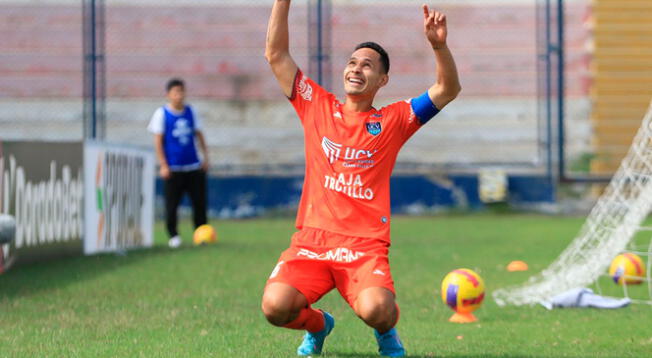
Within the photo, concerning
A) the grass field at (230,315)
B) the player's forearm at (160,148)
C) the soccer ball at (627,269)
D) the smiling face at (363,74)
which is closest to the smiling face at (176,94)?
the player's forearm at (160,148)

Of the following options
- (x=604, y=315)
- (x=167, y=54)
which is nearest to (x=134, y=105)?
(x=167, y=54)

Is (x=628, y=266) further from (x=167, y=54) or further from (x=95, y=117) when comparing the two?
(x=167, y=54)

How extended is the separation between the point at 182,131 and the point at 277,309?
846cm

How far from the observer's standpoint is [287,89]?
17.2ft

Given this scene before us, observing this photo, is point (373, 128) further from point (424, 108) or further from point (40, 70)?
point (40, 70)

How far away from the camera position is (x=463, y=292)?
21.1ft

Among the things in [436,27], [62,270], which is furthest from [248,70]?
[436,27]

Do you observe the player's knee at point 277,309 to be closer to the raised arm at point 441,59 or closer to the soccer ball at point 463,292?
the raised arm at point 441,59

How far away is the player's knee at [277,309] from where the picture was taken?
4.72 metres

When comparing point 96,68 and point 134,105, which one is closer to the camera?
point 96,68

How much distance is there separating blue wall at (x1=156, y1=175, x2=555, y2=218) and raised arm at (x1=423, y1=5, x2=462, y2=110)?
1364 centimetres

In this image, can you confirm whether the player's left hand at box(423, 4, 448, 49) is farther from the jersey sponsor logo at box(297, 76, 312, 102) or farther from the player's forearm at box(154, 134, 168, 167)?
the player's forearm at box(154, 134, 168, 167)

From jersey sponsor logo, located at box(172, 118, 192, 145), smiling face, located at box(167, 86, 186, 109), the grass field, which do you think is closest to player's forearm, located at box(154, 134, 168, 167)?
jersey sponsor logo, located at box(172, 118, 192, 145)

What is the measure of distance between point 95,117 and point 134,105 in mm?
2175
